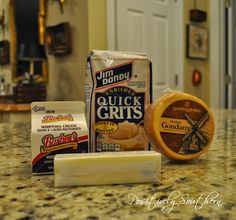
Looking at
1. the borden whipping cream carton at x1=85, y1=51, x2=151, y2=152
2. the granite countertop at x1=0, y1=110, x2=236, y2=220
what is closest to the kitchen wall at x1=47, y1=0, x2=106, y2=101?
the borden whipping cream carton at x1=85, y1=51, x2=151, y2=152

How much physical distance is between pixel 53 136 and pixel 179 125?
0.67 feet

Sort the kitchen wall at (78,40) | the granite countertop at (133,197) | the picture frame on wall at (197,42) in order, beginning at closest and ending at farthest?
1. the granite countertop at (133,197)
2. the kitchen wall at (78,40)
3. the picture frame on wall at (197,42)

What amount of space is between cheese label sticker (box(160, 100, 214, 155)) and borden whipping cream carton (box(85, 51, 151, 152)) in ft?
0.17

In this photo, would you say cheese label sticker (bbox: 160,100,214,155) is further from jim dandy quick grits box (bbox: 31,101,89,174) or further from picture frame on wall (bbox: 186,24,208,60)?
picture frame on wall (bbox: 186,24,208,60)

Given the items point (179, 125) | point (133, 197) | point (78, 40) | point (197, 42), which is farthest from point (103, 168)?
point (197, 42)

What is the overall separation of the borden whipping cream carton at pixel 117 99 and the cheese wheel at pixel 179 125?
28mm

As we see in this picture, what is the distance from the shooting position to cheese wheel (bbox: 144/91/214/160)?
1.85ft

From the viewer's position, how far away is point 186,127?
1.90ft

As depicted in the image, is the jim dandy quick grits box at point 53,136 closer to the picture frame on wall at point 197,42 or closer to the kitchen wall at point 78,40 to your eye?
the kitchen wall at point 78,40

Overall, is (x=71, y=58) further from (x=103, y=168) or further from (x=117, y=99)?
(x=103, y=168)

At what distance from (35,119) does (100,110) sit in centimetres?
11

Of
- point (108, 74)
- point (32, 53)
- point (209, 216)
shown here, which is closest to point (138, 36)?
point (32, 53)

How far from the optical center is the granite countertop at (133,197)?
14.3 inches

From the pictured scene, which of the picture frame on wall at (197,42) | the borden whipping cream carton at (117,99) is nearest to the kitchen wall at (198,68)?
the picture frame on wall at (197,42)
